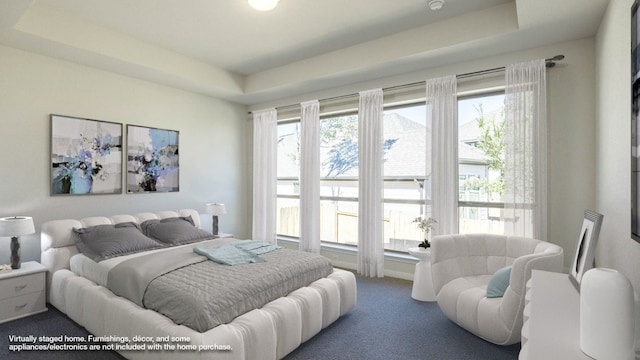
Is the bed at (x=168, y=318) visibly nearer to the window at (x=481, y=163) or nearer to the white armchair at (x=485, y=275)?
the white armchair at (x=485, y=275)

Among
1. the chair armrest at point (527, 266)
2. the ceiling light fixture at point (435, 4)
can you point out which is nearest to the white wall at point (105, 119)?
the ceiling light fixture at point (435, 4)

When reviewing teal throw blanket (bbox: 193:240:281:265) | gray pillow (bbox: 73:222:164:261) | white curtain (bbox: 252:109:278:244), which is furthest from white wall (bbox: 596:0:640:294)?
white curtain (bbox: 252:109:278:244)

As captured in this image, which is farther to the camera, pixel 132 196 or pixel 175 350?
pixel 132 196

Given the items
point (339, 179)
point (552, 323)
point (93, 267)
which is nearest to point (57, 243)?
point (93, 267)

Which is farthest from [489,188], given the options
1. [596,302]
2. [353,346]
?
[596,302]

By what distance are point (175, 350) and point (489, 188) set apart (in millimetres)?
3405

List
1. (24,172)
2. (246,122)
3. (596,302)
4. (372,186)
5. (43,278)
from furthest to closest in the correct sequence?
1. (246,122)
2. (372,186)
3. (24,172)
4. (43,278)
5. (596,302)

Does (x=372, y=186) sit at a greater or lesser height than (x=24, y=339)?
greater

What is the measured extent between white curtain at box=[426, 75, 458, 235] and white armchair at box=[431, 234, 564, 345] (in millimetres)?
653

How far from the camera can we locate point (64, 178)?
362 centimetres

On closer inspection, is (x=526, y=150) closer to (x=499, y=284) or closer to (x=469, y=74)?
(x=469, y=74)

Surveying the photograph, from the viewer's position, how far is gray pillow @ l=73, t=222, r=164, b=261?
3115 mm

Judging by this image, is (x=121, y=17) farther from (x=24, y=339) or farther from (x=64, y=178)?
(x=24, y=339)

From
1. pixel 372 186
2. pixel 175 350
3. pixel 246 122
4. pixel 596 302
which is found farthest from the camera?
pixel 246 122
